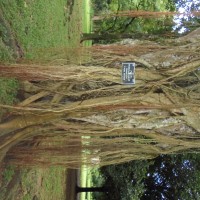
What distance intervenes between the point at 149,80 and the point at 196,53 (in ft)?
1.69

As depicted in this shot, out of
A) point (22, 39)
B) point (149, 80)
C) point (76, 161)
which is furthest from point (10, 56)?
point (149, 80)

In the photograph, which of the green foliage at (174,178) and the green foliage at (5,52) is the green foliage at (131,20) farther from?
the green foliage at (5,52)

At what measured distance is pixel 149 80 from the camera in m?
4.13

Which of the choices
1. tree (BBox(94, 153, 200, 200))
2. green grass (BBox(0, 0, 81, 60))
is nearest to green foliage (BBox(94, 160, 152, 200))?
tree (BBox(94, 153, 200, 200))

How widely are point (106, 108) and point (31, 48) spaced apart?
8.39 ft

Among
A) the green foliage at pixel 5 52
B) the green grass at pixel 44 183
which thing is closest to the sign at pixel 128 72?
the green foliage at pixel 5 52

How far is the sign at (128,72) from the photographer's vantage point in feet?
13.4

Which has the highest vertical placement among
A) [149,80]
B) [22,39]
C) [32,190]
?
[22,39]

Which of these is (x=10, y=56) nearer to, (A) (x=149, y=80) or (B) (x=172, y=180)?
(A) (x=149, y=80)

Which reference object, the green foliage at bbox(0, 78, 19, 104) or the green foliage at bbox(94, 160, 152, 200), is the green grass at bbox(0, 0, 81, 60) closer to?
the green foliage at bbox(0, 78, 19, 104)

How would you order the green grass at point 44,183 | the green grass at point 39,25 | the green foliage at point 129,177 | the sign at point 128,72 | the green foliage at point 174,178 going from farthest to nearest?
the green foliage at point 174,178 < the green foliage at point 129,177 < the green grass at point 44,183 < the green grass at point 39,25 < the sign at point 128,72

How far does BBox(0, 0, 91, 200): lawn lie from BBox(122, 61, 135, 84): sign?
0.54 meters

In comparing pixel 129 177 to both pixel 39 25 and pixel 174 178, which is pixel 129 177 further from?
pixel 39 25

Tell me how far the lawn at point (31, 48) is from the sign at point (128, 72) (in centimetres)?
54
